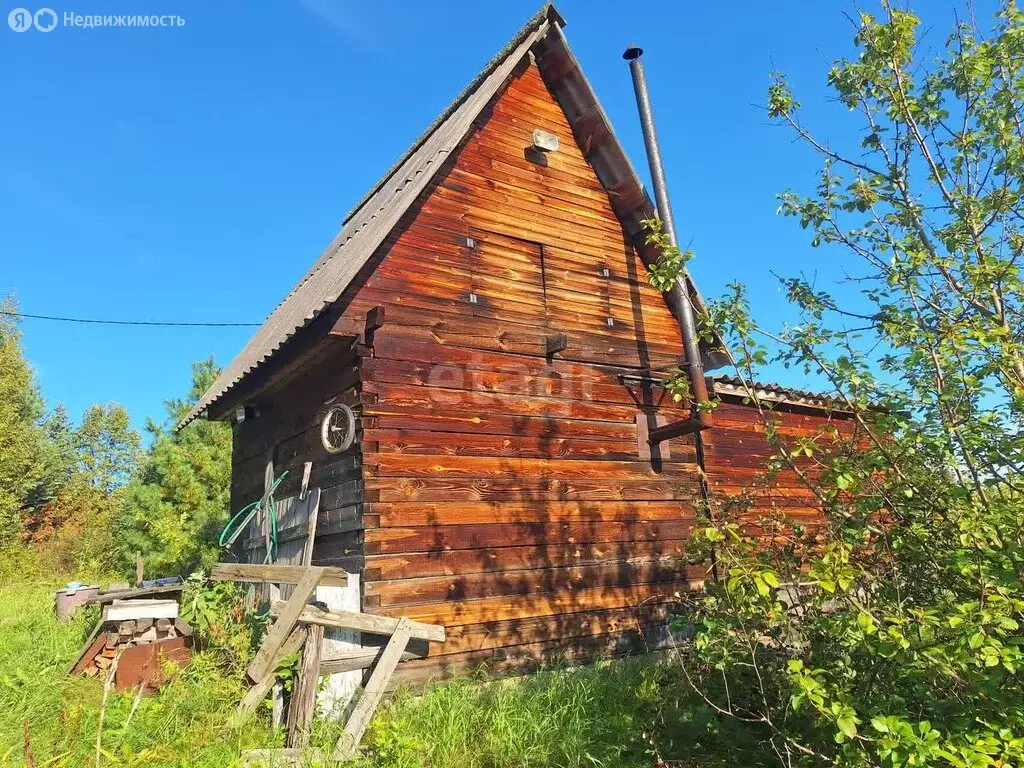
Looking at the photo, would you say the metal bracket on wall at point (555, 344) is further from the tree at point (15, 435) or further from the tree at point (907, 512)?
the tree at point (15, 435)

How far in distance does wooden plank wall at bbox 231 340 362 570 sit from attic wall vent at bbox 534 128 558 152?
3875 millimetres

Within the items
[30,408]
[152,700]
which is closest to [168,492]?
[30,408]

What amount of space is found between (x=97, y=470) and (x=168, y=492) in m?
23.6

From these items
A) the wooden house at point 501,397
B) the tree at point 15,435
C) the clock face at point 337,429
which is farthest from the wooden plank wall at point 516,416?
the tree at point 15,435

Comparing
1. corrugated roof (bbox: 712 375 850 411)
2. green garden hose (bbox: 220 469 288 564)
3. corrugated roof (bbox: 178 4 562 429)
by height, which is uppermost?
corrugated roof (bbox: 178 4 562 429)

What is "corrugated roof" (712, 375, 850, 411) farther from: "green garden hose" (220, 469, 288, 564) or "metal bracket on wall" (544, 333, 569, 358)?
"green garden hose" (220, 469, 288, 564)

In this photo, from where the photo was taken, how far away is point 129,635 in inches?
302

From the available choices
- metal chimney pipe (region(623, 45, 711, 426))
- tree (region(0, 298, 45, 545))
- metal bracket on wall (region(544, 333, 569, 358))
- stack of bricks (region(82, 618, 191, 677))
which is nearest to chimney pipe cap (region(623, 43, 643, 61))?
metal chimney pipe (region(623, 45, 711, 426))

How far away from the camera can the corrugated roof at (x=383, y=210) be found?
7176mm

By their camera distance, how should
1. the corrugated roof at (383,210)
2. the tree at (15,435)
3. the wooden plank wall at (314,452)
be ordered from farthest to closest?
the tree at (15,435) < the corrugated roof at (383,210) < the wooden plank wall at (314,452)

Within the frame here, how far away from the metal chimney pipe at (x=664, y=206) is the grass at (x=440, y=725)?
3.28 m

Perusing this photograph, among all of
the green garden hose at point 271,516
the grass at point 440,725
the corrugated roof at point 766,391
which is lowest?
the grass at point 440,725

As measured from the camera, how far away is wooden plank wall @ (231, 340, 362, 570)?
695 centimetres

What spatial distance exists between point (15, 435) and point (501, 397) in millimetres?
24946
